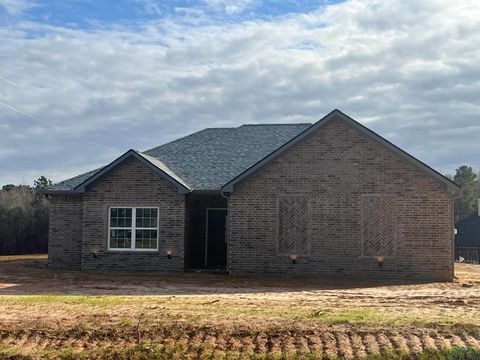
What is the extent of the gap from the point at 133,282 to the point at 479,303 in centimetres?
1034

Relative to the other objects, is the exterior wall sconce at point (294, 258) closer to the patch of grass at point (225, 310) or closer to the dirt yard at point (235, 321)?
the dirt yard at point (235, 321)

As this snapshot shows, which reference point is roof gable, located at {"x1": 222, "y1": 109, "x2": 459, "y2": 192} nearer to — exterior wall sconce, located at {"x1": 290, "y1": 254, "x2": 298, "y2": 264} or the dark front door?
exterior wall sconce, located at {"x1": 290, "y1": 254, "x2": 298, "y2": 264}

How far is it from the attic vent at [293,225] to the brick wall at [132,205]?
12.0 feet

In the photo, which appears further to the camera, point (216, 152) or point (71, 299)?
point (216, 152)

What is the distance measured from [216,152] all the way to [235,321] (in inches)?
617

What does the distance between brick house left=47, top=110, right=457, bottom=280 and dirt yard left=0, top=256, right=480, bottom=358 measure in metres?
3.41

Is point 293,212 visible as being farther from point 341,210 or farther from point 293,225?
point 341,210

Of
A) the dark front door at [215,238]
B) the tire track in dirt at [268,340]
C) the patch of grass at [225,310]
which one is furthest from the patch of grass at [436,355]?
the dark front door at [215,238]

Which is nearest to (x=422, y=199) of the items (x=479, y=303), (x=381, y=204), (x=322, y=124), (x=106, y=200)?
(x=381, y=204)

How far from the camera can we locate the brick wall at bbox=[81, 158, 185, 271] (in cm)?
2258

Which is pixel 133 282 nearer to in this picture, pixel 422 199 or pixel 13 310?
pixel 13 310

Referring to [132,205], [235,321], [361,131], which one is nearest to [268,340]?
[235,321]

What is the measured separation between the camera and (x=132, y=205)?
2292cm

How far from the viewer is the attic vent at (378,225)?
20812mm
